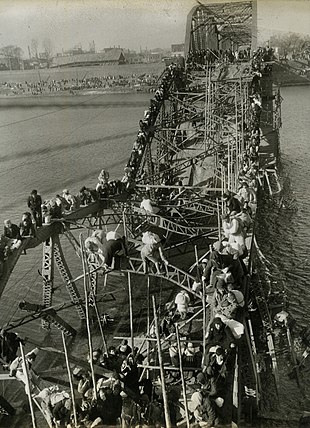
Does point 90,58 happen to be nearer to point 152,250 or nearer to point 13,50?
point 13,50

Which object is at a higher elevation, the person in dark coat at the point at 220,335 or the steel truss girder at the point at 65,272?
the person in dark coat at the point at 220,335

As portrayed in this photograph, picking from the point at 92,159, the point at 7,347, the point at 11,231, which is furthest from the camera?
the point at 92,159

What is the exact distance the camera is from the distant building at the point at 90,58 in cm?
6519

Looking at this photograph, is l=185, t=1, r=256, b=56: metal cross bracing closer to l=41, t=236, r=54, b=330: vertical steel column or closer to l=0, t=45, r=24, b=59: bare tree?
l=0, t=45, r=24, b=59: bare tree

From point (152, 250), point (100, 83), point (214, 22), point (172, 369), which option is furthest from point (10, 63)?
point (172, 369)

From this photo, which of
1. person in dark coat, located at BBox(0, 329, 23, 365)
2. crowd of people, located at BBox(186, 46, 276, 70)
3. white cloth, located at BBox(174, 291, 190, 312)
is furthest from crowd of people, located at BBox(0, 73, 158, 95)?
person in dark coat, located at BBox(0, 329, 23, 365)

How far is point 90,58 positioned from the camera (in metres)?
71.1

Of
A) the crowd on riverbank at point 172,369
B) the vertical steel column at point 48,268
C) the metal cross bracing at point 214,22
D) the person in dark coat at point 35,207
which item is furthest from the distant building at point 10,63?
the crowd on riverbank at point 172,369

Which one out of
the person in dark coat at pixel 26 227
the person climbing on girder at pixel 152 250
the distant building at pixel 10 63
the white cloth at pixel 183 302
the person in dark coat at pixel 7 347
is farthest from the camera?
the distant building at pixel 10 63

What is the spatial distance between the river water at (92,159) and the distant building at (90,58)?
23.3 ft

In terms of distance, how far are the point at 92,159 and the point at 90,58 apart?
2549cm

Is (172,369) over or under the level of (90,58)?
under

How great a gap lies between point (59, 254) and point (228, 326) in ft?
33.4

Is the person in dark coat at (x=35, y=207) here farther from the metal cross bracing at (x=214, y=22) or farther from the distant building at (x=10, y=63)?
the distant building at (x=10, y=63)
